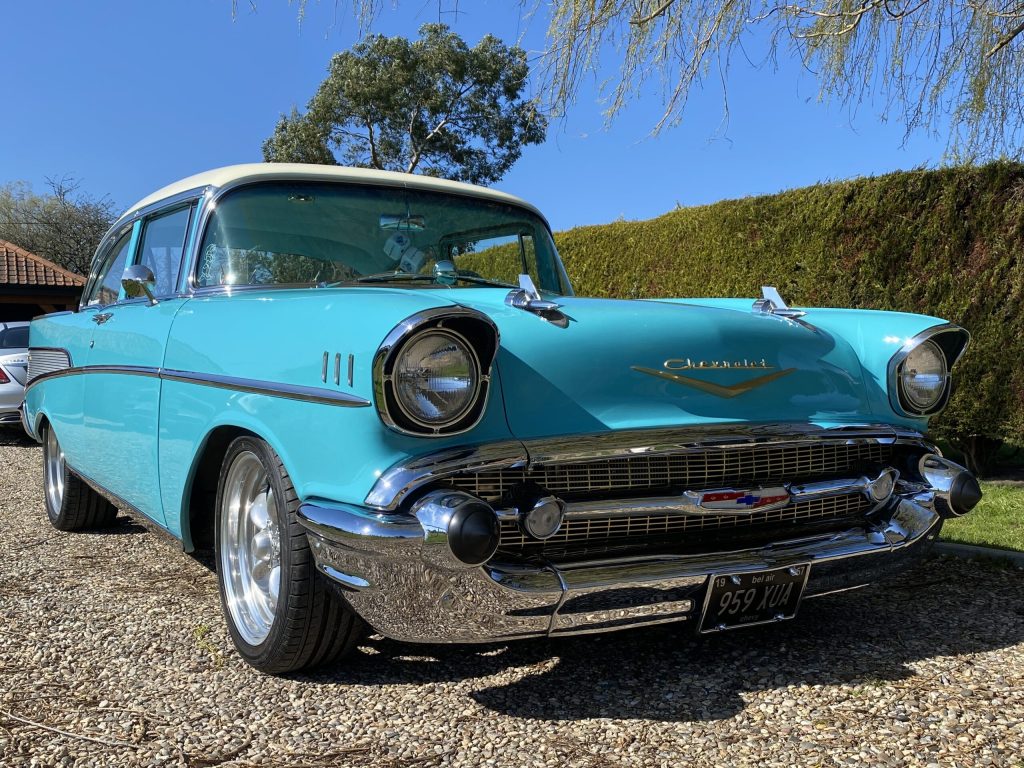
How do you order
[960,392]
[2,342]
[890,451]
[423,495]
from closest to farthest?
1. [423,495]
2. [890,451]
3. [960,392]
4. [2,342]

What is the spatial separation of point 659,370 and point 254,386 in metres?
1.11

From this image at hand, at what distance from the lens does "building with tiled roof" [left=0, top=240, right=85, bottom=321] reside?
65.0 feet

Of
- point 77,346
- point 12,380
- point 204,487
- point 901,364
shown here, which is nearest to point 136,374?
point 204,487

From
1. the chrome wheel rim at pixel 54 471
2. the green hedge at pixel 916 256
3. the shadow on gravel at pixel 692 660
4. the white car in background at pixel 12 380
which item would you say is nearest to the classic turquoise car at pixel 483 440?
the shadow on gravel at pixel 692 660

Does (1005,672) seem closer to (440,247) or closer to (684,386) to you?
(684,386)

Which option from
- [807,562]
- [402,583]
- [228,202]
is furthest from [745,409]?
[228,202]

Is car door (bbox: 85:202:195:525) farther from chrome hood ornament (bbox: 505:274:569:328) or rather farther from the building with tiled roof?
the building with tiled roof

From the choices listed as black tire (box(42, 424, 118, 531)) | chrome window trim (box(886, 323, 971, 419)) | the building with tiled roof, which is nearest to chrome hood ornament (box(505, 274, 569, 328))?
chrome window trim (box(886, 323, 971, 419))

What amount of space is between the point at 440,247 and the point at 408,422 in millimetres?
1475

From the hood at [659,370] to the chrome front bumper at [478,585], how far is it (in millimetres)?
352

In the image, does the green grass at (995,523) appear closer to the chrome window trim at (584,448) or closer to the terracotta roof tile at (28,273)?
the chrome window trim at (584,448)

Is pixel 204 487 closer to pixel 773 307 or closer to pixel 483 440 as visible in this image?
pixel 483 440

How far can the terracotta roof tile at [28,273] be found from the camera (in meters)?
19.9

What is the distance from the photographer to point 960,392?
609 centimetres
